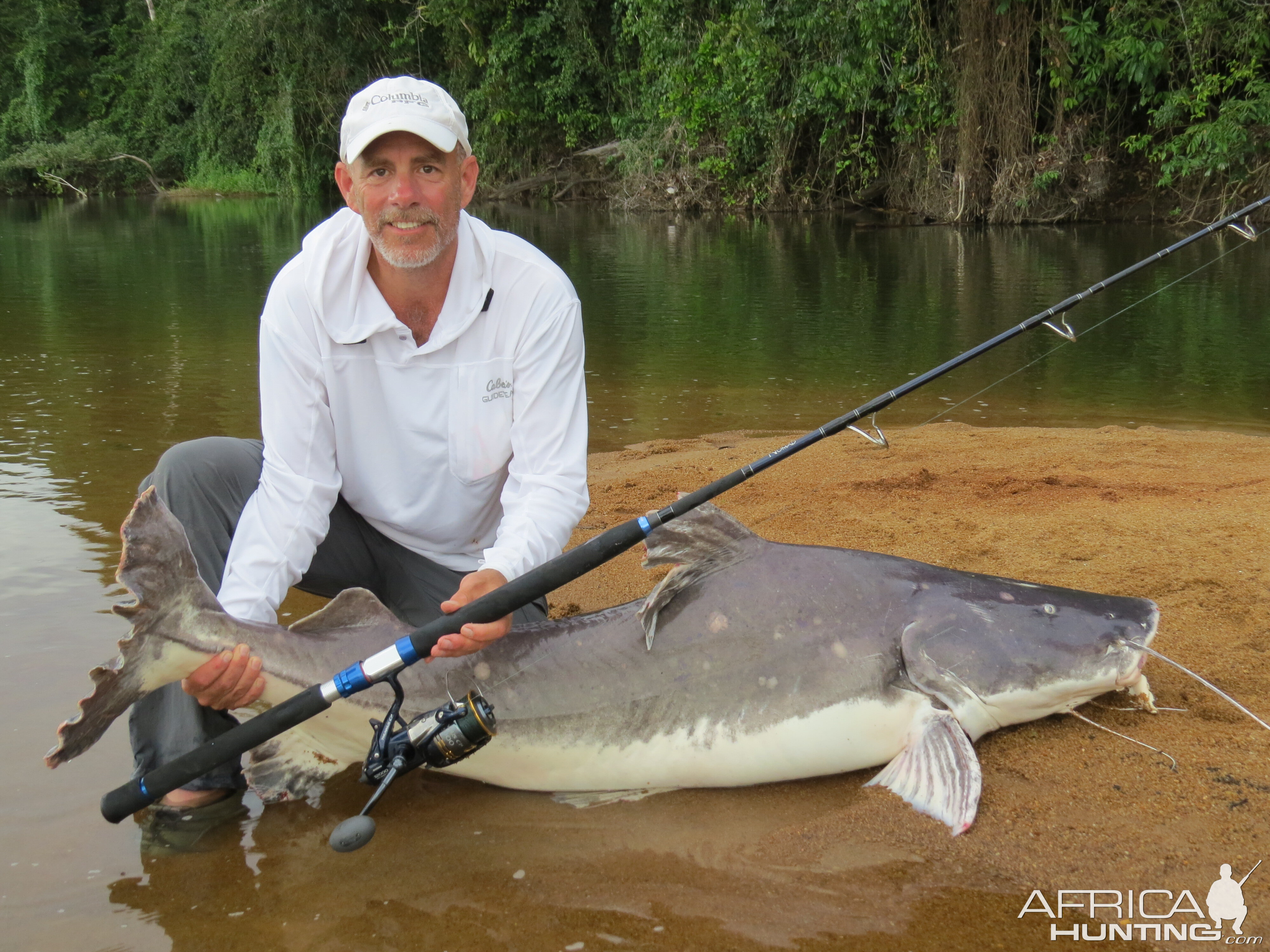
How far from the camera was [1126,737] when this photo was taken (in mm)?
2893

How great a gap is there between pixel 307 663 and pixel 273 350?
92cm

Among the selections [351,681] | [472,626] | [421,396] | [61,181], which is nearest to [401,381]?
[421,396]

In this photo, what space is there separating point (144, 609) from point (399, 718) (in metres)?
0.64

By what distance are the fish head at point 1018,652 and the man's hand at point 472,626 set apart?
1.04 metres

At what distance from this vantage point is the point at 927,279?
556 inches

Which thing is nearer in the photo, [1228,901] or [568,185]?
[1228,901]

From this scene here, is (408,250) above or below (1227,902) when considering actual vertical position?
above

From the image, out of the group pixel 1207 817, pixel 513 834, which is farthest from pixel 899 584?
pixel 513 834

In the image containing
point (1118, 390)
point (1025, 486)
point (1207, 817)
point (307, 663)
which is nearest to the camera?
point (1207, 817)

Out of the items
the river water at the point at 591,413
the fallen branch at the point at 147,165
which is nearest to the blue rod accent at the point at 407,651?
the river water at the point at 591,413

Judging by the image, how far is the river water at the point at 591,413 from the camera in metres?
2.54

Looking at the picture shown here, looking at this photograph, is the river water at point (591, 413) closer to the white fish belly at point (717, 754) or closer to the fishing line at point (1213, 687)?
→ the white fish belly at point (717, 754)

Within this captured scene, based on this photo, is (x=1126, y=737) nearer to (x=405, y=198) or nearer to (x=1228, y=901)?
(x=1228, y=901)

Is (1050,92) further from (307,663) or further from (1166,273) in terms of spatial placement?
(307,663)
